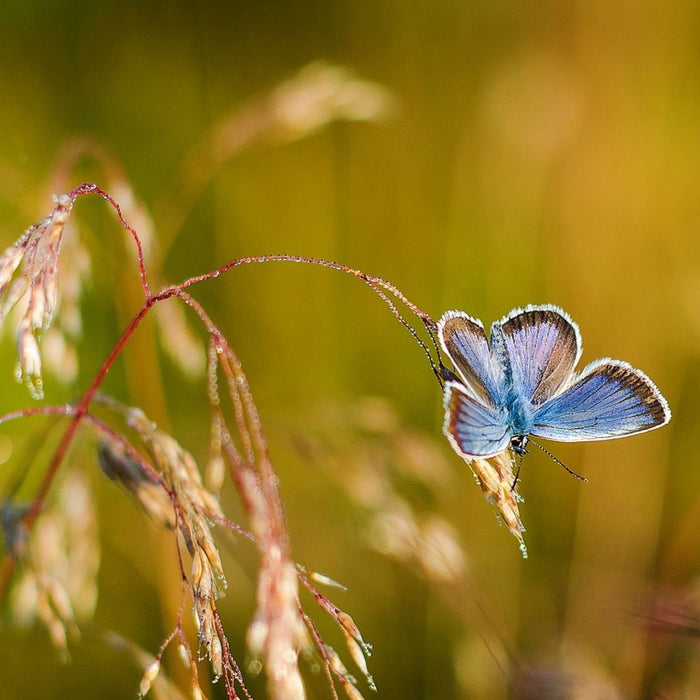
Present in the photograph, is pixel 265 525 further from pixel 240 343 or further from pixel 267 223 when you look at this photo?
pixel 267 223

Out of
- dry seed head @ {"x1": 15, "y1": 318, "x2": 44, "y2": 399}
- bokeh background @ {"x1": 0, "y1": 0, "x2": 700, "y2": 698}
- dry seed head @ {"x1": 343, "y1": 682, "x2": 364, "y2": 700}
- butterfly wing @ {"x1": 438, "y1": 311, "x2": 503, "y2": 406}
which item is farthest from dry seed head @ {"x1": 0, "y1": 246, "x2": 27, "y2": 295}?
bokeh background @ {"x1": 0, "y1": 0, "x2": 700, "y2": 698}

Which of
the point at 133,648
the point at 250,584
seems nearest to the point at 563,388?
the point at 133,648

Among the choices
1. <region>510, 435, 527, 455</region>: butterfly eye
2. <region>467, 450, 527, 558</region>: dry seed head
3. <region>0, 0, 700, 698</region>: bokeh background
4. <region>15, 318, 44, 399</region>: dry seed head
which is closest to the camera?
<region>15, 318, 44, 399</region>: dry seed head

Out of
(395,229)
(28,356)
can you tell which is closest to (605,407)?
(28,356)

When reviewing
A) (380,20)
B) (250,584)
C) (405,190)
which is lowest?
(250,584)

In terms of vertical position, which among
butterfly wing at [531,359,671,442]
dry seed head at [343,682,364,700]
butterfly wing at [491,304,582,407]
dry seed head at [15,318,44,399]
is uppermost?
butterfly wing at [491,304,582,407]

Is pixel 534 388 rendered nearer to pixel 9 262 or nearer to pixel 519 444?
pixel 519 444

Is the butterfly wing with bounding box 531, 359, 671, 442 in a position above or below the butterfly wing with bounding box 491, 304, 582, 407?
below

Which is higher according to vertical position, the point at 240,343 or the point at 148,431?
the point at 240,343

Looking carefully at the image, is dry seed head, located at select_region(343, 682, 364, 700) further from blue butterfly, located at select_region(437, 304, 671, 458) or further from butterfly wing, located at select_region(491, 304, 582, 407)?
A: butterfly wing, located at select_region(491, 304, 582, 407)
